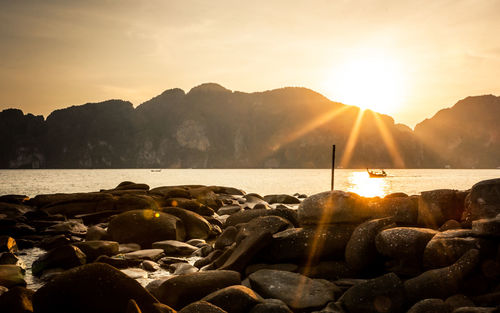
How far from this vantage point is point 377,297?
249 inches

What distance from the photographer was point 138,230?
1273 cm

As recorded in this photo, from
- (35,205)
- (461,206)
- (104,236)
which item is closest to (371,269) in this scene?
(461,206)

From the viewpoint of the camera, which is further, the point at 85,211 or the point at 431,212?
the point at 85,211

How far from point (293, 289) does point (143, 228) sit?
23.6 ft

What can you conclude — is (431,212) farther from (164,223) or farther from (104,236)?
(104,236)

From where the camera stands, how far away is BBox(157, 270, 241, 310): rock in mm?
6848

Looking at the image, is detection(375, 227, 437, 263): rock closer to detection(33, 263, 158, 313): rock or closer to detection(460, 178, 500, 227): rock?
detection(460, 178, 500, 227): rock

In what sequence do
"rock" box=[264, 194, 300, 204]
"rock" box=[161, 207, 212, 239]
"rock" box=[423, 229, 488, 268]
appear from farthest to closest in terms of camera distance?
1. "rock" box=[264, 194, 300, 204]
2. "rock" box=[161, 207, 212, 239]
3. "rock" box=[423, 229, 488, 268]

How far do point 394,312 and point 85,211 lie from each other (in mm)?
18352

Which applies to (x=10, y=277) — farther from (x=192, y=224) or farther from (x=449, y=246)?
(x=449, y=246)

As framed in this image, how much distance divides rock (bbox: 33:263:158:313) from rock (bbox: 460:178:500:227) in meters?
7.24

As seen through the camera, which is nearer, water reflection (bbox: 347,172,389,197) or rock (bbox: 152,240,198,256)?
rock (bbox: 152,240,198,256)

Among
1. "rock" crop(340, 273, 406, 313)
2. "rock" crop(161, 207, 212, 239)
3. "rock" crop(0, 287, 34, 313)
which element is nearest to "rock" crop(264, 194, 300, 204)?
"rock" crop(161, 207, 212, 239)

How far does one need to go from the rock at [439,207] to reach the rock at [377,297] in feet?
11.6
